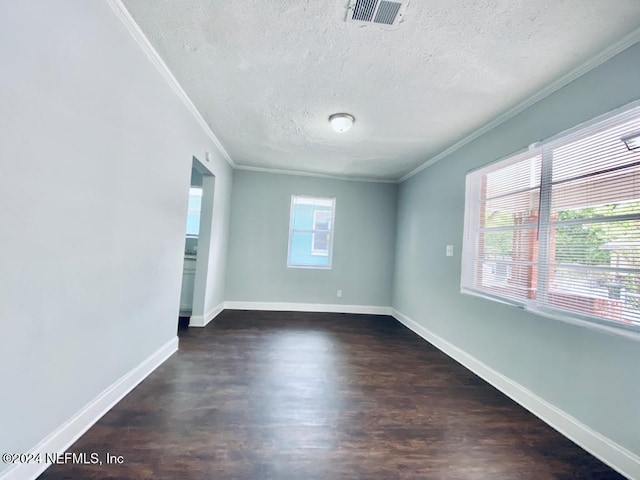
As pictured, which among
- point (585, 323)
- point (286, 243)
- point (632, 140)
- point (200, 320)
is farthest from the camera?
point (286, 243)

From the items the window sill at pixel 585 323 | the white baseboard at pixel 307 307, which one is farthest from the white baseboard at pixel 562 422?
the white baseboard at pixel 307 307

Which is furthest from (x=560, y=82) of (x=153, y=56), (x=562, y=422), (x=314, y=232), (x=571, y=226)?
(x=314, y=232)

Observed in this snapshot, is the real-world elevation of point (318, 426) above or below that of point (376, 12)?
below

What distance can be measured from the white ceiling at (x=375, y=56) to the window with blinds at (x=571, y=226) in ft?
1.69

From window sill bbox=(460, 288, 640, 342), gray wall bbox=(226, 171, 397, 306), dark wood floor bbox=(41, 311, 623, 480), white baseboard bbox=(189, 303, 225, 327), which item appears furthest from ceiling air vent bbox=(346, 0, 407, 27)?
white baseboard bbox=(189, 303, 225, 327)

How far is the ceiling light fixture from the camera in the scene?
62.1 inches

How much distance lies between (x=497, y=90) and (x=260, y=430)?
2919 millimetres

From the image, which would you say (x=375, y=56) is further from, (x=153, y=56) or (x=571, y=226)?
(x=571, y=226)

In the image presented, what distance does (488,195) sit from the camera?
284cm

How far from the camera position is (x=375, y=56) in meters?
1.81

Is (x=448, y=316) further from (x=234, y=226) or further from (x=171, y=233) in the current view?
(x=234, y=226)

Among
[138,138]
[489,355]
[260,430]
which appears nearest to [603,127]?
[489,355]

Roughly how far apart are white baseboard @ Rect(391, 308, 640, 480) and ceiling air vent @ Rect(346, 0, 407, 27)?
266 cm

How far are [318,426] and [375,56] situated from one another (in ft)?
7.96
